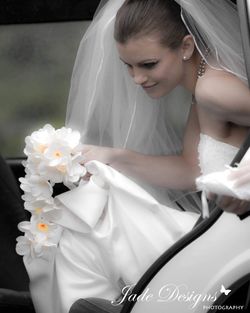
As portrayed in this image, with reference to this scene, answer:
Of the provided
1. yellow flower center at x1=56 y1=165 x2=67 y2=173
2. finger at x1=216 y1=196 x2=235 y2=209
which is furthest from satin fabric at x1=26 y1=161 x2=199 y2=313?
finger at x1=216 y1=196 x2=235 y2=209

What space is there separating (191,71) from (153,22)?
0.72 feet

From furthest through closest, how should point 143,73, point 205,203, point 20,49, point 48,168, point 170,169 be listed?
point 20,49
point 170,169
point 143,73
point 48,168
point 205,203

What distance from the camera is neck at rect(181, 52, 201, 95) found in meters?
3.20

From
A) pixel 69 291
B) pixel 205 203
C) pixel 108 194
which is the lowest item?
pixel 69 291

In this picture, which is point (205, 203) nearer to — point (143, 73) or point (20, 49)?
point (143, 73)

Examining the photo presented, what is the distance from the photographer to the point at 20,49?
3619 millimetres

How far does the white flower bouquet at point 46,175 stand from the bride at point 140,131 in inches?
2.0

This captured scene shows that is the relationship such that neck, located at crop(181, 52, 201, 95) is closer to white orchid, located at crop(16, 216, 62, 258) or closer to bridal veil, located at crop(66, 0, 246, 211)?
bridal veil, located at crop(66, 0, 246, 211)

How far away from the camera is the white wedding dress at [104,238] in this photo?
9.59 feet

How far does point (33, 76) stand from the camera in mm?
3680

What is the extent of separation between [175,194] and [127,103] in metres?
0.40

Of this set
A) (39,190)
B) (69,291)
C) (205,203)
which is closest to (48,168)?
(39,190)

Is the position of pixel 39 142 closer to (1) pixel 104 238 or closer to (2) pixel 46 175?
(2) pixel 46 175

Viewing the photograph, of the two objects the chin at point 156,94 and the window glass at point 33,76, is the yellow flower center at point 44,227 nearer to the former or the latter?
the chin at point 156,94
